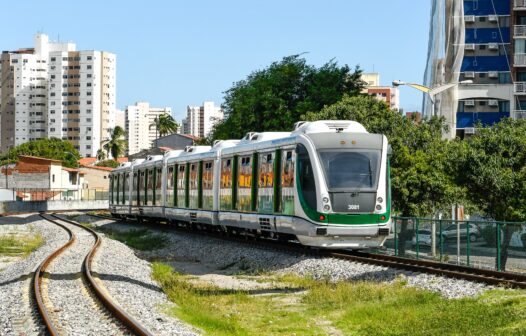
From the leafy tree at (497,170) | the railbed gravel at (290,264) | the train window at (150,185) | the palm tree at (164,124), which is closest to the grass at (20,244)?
the railbed gravel at (290,264)

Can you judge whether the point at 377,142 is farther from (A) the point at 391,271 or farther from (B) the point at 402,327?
(B) the point at 402,327

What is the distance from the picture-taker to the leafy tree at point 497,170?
35.6 metres

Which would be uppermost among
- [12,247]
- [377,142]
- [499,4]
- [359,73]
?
[499,4]

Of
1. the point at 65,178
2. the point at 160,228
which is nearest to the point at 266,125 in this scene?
the point at 160,228

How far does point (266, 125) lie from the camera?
71125 mm

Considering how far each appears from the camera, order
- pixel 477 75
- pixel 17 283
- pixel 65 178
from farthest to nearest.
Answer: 1. pixel 65 178
2. pixel 477 75
3. pixel 17 283

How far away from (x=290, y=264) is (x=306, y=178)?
2.45 metres

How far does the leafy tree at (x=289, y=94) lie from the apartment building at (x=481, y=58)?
7.72 m

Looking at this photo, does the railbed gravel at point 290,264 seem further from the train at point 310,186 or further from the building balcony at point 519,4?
the building balcony at point 519,4

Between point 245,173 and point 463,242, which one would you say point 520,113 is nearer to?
point 245,173

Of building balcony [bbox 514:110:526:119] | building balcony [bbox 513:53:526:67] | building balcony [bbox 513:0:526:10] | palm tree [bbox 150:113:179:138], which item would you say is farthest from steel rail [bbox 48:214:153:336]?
palm tree [bbox 150:113:179:138]

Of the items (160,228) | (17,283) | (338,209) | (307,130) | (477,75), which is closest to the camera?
(17,283)

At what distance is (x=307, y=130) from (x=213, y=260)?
6.68 metres

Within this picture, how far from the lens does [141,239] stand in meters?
42.0
